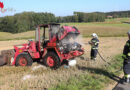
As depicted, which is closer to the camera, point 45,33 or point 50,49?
point 50,49

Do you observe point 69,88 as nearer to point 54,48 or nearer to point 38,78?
point 38,78

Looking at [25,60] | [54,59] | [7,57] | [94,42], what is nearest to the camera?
[54,59]

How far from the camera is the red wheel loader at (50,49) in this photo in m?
7.54

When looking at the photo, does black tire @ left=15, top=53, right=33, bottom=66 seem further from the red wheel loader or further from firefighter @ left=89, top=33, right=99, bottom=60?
firefighter @ left=89, top=33, right=99, bottom=60

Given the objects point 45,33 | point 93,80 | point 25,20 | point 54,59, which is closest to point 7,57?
point 45,33

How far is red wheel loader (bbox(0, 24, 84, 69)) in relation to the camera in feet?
24.7

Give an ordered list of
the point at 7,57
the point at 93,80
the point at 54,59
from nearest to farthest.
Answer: the point at 93,80
the point at 54,59
the point at 7,57

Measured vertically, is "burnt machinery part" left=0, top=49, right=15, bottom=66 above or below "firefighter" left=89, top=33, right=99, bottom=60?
below

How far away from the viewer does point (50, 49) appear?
26.2 ft

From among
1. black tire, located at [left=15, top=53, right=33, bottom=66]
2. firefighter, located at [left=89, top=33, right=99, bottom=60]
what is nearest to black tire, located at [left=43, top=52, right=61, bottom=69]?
black tire, located at [left=15, top=53, right=33, bottom=66]

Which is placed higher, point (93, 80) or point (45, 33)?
point (45, 33)

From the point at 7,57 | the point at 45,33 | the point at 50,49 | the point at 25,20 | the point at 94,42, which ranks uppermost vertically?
the point at 25,20

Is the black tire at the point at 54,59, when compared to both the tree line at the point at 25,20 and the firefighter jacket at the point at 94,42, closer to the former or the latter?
the firefighter jacket at the point at 94,42

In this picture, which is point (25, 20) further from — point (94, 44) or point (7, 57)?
→ point (94, 44)
